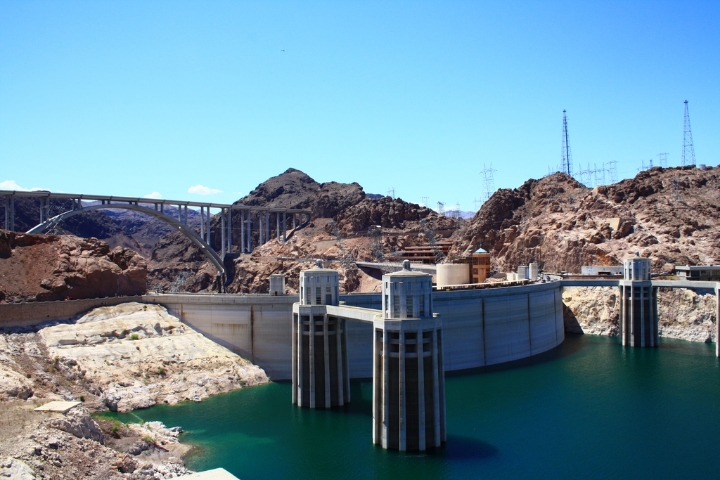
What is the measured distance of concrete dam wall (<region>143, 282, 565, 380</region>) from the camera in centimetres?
5538

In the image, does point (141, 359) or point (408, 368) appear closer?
point (408, 368)

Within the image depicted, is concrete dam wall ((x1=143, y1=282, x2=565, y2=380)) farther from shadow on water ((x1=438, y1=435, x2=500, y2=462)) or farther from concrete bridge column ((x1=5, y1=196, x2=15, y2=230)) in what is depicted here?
concrete bridge column ((x1=5, y1=196, x2=15, y2=230))

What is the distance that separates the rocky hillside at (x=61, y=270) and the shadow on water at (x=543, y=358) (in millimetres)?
32988

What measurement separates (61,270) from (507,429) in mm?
42759

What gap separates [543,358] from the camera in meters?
63.3

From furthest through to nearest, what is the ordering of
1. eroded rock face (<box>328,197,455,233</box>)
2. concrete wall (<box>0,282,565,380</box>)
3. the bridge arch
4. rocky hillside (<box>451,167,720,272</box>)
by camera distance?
eroded rock face (<box>328,197,455,233</box>) → rocky hillside (<box>451,167,720,272</box>) → the bridge arch → concrete wall (<box>0,282,565,380</box>)

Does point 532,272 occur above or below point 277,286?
above

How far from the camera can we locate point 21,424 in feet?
99.6

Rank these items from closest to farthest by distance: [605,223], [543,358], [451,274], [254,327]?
1. [254,327]
2. [543,358]
3. [451,274]
4. [605,223]

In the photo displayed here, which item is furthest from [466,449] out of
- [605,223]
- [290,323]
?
[605,223]

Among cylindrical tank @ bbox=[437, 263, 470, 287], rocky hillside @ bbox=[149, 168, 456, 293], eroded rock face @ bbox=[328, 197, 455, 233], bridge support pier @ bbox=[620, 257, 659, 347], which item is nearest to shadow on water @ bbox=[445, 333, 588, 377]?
bridge support pier @ bbox=[620, 257, 659, 347]

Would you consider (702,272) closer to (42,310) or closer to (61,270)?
(61,270)

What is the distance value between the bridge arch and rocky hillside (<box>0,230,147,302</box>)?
11940mm

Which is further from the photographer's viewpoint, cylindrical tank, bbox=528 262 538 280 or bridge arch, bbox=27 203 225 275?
cylindrical tank, bbox=528 262 538 280
